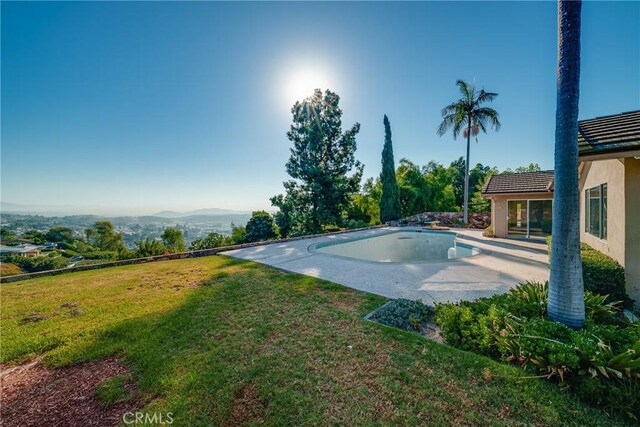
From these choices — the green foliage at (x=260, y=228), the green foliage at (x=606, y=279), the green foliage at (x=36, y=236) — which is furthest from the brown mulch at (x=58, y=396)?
the green foliage at (x=36, y=236)

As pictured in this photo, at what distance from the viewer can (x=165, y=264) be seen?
31.1 ft

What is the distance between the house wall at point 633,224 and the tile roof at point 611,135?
0.64m

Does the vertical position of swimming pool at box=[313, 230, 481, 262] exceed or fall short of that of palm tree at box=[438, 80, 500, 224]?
it falls short

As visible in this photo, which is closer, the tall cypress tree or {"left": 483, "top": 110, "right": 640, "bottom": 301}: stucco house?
{"left": 483, "top": 110, "right": 640, "bottom": 301}: stucco house

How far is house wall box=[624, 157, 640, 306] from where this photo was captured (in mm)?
4625

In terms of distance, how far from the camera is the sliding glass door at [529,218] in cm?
1430

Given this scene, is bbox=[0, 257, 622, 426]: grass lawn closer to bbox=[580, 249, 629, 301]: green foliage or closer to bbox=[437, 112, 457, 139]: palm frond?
bbox=[580, 249, 629, 301]: green foliage

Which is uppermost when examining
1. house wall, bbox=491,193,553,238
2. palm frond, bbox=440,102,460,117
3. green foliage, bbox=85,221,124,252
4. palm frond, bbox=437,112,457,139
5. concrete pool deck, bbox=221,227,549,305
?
palm frond, bbox=440,102,460,117

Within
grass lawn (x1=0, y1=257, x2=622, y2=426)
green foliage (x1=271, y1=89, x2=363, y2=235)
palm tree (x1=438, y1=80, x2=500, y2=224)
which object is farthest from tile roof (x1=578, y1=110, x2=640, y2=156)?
green foliage (x1=271, y1=89, x2=363, y2=235)

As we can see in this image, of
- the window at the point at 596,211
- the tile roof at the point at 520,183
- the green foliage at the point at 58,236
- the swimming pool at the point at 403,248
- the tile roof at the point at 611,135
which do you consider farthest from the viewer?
the green foliage at the point at 58,236

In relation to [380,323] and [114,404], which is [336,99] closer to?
[380,323]

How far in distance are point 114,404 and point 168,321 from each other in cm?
194

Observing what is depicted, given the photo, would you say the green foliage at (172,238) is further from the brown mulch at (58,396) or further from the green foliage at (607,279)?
the green foliage at (607,279)

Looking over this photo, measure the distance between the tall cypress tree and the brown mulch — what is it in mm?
23225
